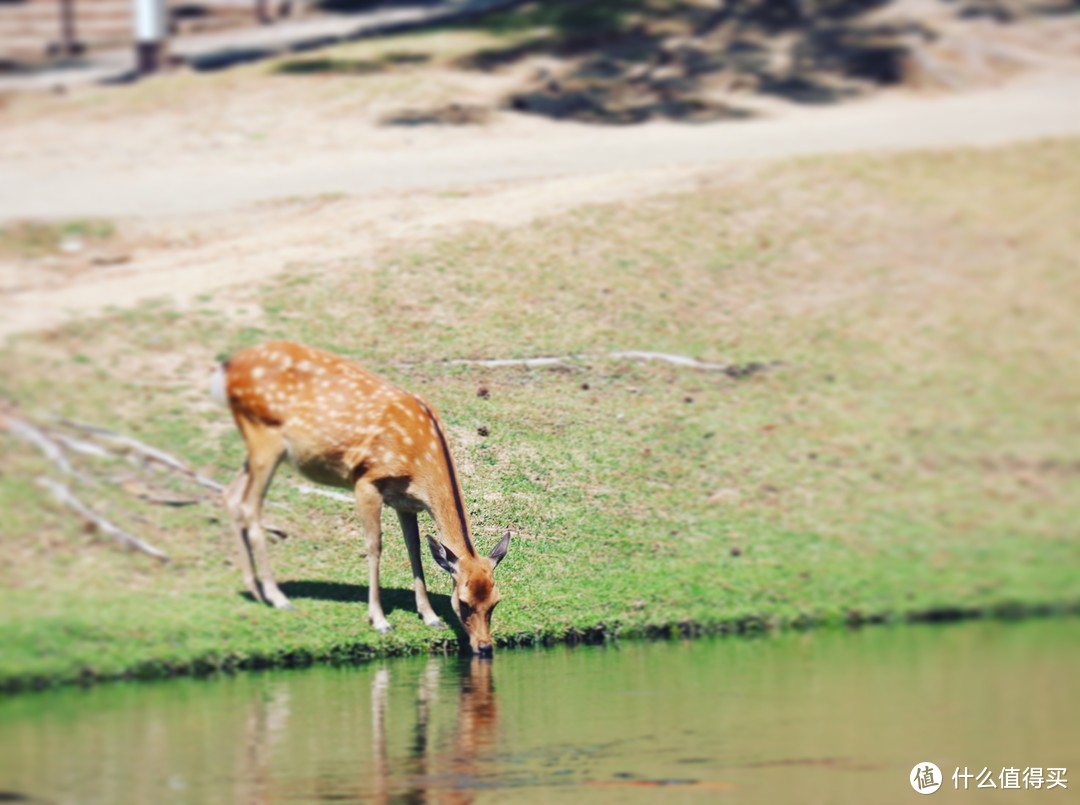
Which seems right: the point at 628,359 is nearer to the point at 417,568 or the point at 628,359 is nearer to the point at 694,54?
the point at 417,568

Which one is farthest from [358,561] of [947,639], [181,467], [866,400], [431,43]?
[431,43]

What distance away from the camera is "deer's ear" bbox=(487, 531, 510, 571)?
449 inches

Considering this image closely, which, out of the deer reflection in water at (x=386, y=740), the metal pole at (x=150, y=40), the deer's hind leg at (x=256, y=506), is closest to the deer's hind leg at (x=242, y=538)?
the deer's hind leg at (x=256, y=506)

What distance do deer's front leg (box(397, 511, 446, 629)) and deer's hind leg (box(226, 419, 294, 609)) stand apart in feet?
3.48

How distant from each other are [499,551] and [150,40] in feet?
70.0

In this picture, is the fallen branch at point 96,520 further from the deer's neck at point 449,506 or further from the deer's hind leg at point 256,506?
the deer's neck at point 449,506

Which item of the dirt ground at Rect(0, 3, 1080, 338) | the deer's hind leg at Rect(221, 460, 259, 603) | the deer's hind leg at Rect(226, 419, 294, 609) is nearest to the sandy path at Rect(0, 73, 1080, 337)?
the dirt ground at Rect(0, 3, 1080, 338)

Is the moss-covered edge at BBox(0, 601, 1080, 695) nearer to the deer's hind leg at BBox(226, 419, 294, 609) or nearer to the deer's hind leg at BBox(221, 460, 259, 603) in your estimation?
the deer's hind leg at BBox(226, 419, 294, 609)

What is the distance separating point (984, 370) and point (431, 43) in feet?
52.3

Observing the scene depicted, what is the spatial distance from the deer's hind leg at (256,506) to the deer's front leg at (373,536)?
743 millimetres

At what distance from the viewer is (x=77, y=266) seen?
1902 cm

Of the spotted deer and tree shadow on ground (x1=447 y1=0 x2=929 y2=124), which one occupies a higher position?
tree shadow on ground (x1=447 y1=0 x2=929 y2=124)

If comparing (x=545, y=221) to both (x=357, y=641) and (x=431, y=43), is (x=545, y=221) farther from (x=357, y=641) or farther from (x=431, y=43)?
(x=431, y=43)

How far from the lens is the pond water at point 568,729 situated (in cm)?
936
